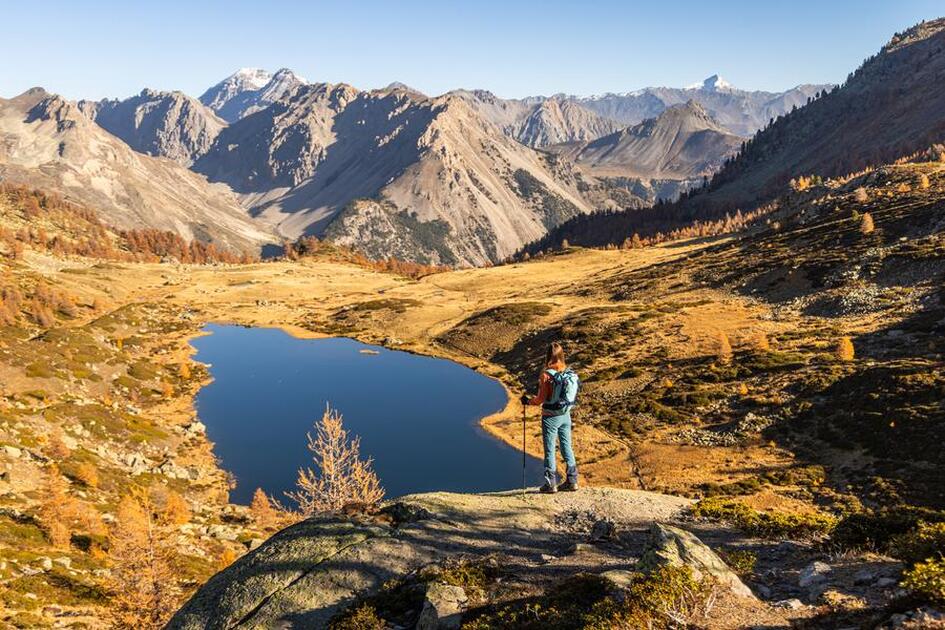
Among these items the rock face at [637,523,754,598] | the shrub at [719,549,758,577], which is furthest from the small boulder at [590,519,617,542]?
the rock face at [637,523,754,598]

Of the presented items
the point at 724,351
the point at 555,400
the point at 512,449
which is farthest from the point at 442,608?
the point at 724,351

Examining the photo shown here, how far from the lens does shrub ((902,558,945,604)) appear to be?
8.03 metres

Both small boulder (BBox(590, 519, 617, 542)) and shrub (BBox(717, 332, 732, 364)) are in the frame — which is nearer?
small boulder (BBox(590, 519, 617, 542))

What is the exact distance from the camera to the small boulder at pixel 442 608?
1156 centimetres

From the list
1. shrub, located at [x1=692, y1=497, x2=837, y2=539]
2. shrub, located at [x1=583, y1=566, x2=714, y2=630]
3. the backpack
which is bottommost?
shrub, located at [x1=692, y1=497, x2=837, y2=539]

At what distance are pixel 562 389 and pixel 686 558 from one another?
680 cm

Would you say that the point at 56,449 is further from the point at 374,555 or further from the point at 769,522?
the point at 769,522

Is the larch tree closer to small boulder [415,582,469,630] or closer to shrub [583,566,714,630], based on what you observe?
small boulder [415,582,469,630]

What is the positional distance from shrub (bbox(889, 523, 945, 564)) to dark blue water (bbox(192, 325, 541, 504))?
4374cm

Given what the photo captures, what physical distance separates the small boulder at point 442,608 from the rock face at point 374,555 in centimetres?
3

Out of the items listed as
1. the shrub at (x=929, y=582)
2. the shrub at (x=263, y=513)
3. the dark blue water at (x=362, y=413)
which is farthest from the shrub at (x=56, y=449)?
the shrub at (x=929, y=582)

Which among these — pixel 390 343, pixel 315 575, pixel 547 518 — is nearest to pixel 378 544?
pixel 315 575

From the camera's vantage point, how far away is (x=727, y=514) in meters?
18.3

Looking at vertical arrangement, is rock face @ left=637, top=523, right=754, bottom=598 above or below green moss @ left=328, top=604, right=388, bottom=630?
above
